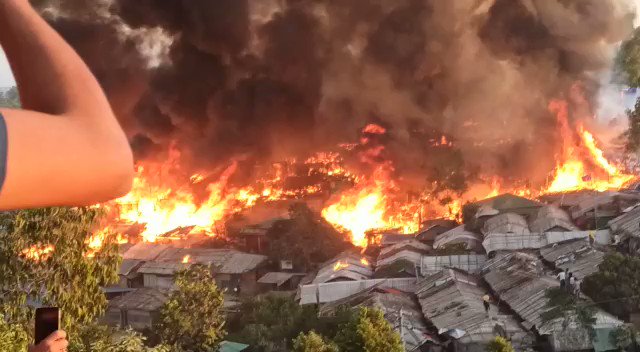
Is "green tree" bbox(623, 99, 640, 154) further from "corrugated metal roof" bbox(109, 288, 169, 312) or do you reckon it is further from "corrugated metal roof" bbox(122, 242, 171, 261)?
"corrugated metal roof" bbox(122, 242, 171, 261)

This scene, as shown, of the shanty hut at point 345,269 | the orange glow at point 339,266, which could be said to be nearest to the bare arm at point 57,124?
the shanty hut at point 345,269

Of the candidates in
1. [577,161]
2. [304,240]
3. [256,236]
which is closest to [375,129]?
[577,161]

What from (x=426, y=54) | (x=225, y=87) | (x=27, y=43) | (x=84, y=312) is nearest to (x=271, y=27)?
(x=225, y=87)

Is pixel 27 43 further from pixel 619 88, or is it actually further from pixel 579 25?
pixel 619 88

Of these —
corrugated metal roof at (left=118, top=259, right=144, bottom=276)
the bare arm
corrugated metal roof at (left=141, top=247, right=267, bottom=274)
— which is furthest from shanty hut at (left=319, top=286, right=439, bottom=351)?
the bare arm

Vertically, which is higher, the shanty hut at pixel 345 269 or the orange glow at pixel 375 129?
the orange glow at pixel 375 129

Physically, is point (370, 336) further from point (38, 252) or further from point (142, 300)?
point (142, 300)

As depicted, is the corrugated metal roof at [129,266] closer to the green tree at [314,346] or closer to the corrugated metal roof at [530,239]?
the corrugated metal roof at [530,239]
